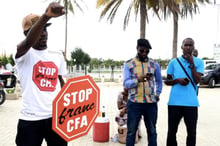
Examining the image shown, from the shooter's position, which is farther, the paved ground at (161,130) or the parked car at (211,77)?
the parked car at (211,77)

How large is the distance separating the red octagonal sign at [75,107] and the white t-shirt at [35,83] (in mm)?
523

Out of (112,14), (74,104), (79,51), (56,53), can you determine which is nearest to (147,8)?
(112,14)

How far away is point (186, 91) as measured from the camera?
11.3 ft

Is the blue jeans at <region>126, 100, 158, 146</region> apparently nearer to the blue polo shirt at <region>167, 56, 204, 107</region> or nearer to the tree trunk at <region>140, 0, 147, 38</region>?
the blue polo shirt at <region>167, 56, 204, 107</region>

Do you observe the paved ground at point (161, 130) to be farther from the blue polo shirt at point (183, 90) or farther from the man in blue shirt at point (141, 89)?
the blue polo shirt at point (183, 90)

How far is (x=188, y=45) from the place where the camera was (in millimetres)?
3506

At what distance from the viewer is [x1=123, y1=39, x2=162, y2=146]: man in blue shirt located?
11.1ft

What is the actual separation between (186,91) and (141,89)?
59 centimetres

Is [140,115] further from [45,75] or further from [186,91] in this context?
[45,75]

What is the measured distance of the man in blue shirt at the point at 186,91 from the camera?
3414mm

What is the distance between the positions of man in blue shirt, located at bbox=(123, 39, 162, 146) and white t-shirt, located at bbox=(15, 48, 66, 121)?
1.51 m

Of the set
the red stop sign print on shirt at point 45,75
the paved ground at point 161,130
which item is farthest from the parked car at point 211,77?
the red stop sign print on shirt at point 45,75

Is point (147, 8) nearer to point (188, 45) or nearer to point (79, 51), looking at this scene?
point (188, 45)

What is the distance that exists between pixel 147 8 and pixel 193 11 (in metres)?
8.39
